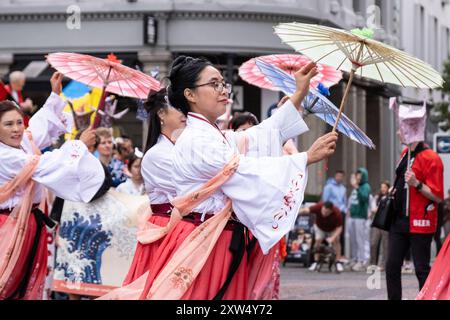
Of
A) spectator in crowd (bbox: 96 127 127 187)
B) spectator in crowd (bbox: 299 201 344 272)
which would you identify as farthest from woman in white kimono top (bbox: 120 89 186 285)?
spectator in crowd (bbox: 299 201 344 272)

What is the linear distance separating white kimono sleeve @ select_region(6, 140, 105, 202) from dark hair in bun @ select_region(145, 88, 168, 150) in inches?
16.6

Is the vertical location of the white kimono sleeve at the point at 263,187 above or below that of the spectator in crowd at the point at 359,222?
above

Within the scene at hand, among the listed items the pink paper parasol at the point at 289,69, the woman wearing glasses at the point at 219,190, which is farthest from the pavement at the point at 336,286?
the woman wearing glasses at the point at 219,190

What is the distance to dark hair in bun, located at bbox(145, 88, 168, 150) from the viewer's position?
8.16 meters

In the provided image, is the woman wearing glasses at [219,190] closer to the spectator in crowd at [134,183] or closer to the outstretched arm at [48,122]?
the outstretched arm at [48,122]

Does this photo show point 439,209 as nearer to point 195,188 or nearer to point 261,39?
point 195,188

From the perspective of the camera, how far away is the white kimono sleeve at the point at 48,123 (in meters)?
9.05

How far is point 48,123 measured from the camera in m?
9.12

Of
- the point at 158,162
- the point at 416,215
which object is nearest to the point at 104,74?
the point at 158,162

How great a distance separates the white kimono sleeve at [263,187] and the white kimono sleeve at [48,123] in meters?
3.35

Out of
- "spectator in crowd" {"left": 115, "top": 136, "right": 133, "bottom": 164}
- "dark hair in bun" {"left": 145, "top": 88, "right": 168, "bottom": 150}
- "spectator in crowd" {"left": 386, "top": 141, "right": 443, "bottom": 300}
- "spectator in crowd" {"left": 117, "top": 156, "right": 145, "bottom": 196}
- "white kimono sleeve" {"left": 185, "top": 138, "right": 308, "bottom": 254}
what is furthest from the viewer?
"spectator in crowd" {"left": 115, "top": 136, "right": 133, "bottom": 164}

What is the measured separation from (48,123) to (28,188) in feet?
3.71

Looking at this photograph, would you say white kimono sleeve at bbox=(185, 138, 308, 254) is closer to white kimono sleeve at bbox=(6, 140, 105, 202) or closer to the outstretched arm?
white kimono sleeve at bbox=(6, 140, 105, 202)
